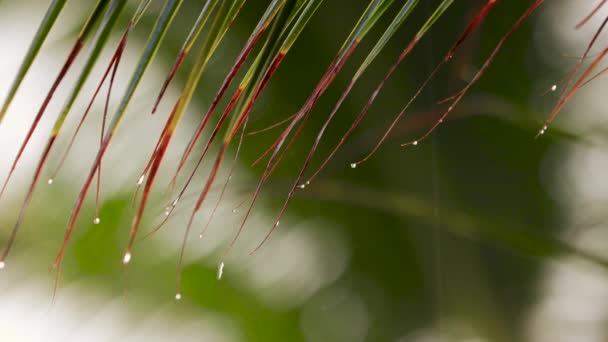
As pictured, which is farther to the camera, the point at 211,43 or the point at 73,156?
the point at 73,156

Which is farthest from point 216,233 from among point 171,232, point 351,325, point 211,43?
point 211,43

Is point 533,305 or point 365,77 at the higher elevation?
point 365,77

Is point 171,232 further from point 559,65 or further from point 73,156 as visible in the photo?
point 559,65

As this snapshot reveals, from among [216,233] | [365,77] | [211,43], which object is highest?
[365,77]

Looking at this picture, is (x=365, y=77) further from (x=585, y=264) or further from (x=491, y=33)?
(x=585, y=264)

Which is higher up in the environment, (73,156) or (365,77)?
(365,77)

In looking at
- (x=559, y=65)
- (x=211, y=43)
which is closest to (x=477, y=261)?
(x=559, y=65)
